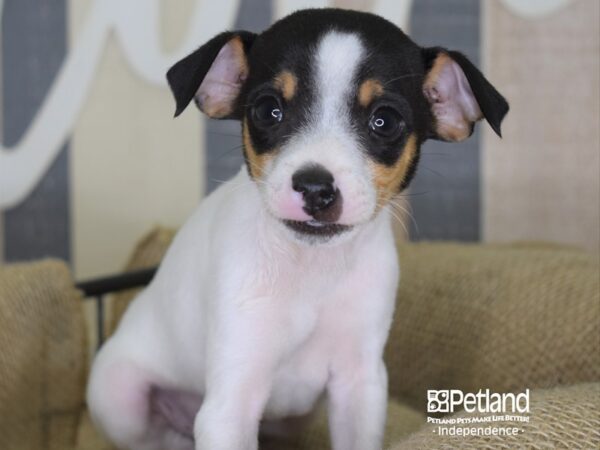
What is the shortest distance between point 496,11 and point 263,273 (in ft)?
5.57

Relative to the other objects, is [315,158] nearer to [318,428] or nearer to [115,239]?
[318,428]

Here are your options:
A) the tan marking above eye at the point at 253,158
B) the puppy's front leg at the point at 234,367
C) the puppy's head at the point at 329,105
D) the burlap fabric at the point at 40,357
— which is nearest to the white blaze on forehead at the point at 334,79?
the puppy's head at the point at 329,105

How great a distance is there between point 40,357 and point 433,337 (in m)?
0.91

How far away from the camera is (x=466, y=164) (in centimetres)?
299

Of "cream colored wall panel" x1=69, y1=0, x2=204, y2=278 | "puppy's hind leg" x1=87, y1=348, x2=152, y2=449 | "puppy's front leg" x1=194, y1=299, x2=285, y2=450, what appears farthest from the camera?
"cream colored wall panel" x1=69, y1=0, x2=204, y2=278

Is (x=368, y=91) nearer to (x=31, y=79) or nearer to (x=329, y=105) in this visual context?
(x=329, y=105)

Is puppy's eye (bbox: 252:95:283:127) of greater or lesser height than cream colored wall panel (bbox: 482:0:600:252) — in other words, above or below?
above

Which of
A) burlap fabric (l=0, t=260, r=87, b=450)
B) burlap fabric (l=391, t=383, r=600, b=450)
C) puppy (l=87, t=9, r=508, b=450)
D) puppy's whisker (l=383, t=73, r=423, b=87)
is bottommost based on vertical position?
burlap fabric (l=0, t=260, r=87, b=450)

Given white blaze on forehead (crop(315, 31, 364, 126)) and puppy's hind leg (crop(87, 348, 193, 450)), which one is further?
puppy's hind leg (crop(87, 348, 193, 450))

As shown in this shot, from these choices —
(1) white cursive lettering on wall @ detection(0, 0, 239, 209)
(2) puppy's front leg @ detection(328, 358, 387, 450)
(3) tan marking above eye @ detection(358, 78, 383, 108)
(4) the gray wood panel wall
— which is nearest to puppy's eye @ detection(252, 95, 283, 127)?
(3) tan marking above eye @ detection(358, 78, 383, 108)

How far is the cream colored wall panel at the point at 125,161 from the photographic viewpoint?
2939 millimetres

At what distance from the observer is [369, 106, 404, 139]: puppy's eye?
1.45 m

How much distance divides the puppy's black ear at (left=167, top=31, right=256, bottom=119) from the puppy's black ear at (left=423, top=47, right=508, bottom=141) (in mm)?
302

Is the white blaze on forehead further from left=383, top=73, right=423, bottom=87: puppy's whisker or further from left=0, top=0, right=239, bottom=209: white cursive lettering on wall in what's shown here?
left=0, top=0, right=239, bottom=209: white cursive lettering on wall
